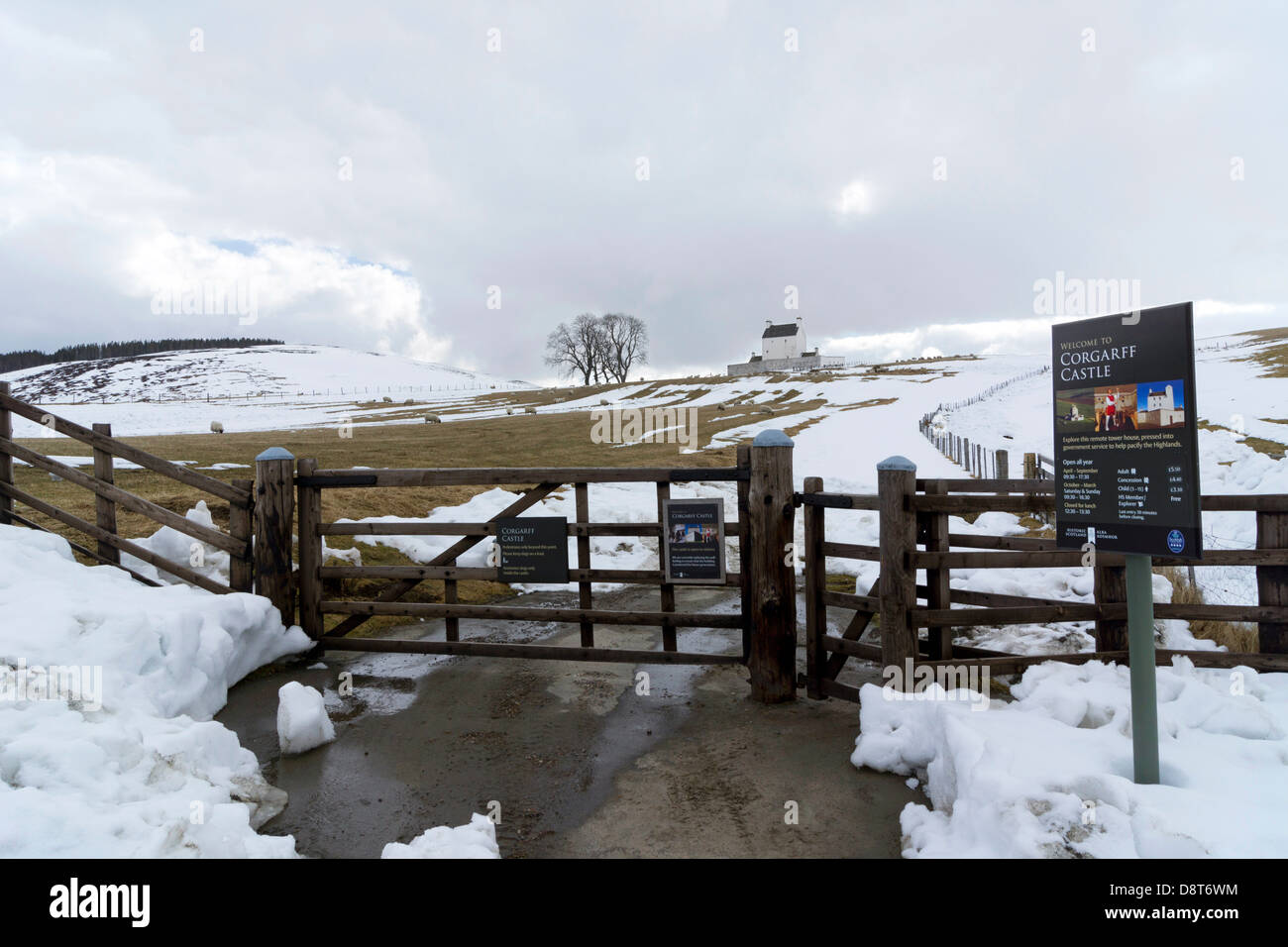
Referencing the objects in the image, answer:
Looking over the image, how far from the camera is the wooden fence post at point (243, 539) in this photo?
7.68m

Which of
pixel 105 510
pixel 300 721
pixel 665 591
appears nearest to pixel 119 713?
pixel 300 721

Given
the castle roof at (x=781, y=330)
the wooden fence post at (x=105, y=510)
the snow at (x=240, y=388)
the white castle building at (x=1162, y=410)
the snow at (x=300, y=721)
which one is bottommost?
the snow at (x=300, y=721)

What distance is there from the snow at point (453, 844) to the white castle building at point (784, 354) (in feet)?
397

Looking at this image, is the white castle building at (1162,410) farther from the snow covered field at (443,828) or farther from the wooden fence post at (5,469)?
the wooden fence post at (5,469)

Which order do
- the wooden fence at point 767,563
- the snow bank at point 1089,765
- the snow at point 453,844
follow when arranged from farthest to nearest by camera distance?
the wooden fence at point 767,563 → the snow at point 453,844 → the snow bank at point 1089,765

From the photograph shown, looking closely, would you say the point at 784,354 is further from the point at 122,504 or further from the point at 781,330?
the point at 122,504

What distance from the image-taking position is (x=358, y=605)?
770cm

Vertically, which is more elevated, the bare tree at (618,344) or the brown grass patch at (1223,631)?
the bare tree at (618,344)

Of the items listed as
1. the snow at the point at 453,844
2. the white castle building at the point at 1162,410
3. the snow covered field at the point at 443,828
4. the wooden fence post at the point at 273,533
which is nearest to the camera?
the snow covered field at the point at 443,828

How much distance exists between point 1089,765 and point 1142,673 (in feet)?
1.94

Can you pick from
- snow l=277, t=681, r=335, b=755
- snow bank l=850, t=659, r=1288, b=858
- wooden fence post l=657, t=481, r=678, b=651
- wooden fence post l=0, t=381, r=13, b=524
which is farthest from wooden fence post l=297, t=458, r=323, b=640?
snow bank l=850, t=659, r=1288, b=858

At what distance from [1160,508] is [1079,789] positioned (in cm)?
146

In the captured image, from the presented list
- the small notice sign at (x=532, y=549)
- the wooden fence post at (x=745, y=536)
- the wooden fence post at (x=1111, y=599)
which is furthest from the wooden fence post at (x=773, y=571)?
the wooden fence post at (x=1111, y=599)

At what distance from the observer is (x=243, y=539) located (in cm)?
770
